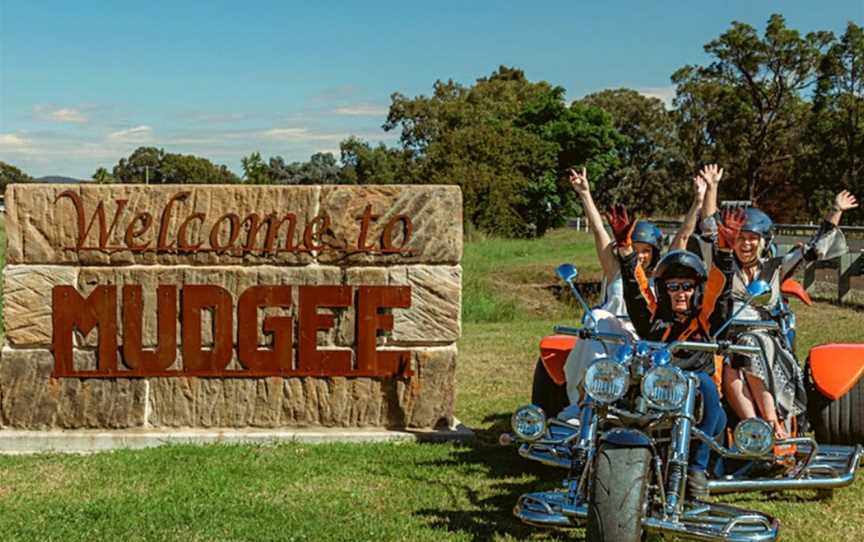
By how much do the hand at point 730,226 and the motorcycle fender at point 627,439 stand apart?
1609 millimetres

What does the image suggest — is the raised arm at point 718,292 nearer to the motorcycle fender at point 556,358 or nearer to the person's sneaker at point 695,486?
the person's sneaker at point 695,486

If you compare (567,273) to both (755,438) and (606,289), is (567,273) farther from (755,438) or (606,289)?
(755,438)

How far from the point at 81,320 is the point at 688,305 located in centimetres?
417

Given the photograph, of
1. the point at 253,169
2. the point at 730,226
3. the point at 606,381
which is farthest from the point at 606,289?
the point at 253,169

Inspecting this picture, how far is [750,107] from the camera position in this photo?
145ft

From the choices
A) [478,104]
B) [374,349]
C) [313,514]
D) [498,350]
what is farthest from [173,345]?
[478,104]

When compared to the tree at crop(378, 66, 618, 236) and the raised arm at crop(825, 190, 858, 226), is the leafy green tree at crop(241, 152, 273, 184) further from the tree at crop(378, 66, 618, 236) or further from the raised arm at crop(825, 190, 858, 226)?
the raised arm at crop(825, 190, 858, 226)

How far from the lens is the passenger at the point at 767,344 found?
587cm

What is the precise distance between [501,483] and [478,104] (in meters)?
51.6

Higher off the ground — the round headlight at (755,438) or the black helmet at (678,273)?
the black helmet at (678,273)

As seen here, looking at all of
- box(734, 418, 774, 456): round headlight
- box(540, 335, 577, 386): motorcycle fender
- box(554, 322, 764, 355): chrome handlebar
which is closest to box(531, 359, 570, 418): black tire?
box(540, 335, 577, 386): motorcycle fender

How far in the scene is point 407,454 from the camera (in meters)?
7.00

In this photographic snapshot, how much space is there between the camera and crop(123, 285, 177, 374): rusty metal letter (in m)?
7.33

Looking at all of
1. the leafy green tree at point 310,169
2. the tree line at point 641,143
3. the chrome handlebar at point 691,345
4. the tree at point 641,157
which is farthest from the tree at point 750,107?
the chrome handlebar at point 691,345
